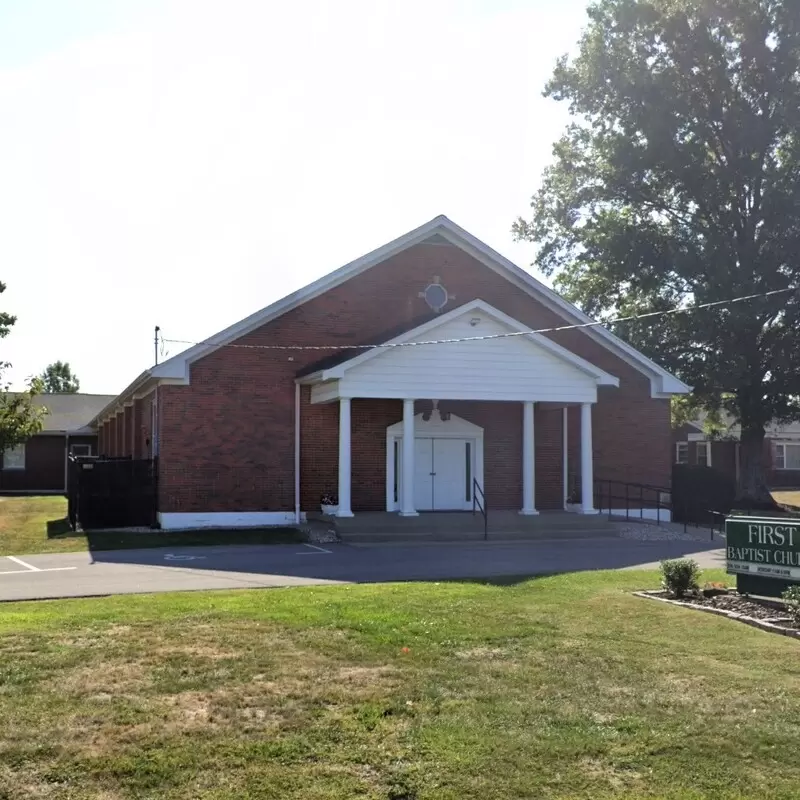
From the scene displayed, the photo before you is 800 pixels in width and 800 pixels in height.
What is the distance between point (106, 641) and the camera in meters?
8.19

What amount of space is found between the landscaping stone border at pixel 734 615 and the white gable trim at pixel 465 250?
45.4ft

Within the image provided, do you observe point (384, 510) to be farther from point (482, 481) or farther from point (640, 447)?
point (640, 447)

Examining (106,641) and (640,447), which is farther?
(640,447)

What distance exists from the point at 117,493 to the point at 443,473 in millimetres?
8409

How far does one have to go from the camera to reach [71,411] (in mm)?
47812

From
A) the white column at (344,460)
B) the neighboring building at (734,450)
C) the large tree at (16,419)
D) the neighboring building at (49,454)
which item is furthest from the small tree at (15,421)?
the neighboring building at (734,450)

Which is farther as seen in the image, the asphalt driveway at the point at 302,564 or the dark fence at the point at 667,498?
the dark fence at the point at 667,498

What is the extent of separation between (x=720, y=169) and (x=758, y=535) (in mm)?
25558

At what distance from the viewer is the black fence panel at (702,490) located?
90.8 ft

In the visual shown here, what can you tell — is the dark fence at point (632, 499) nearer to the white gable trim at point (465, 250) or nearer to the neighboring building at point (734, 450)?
the white gable trim at point (465, 250)

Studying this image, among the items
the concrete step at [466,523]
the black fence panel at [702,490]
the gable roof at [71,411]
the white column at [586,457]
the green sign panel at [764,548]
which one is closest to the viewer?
the green sign panel at [764,548]

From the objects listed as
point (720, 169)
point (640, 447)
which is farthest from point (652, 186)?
point (640, 447)

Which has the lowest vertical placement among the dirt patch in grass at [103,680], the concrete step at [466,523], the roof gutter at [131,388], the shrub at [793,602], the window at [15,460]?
the concrete step at [466,523]

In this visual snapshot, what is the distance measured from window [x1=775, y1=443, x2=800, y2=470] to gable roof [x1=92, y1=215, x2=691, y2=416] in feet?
87.9
